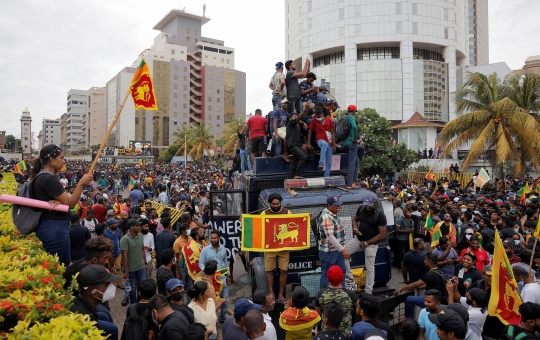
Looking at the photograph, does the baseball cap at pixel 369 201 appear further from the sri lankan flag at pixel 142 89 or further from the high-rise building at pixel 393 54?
the high-rise building at pixel 393 54

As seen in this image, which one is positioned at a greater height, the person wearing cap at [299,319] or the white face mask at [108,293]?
A: the white face mask at [108,293]

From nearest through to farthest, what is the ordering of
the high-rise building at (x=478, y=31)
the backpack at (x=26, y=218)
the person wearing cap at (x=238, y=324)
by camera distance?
1. the person wearing cap at (x=238, y=324)
2. the backpack at (x=26, y=218)
3. the high-rise building at (x=478, y=31)

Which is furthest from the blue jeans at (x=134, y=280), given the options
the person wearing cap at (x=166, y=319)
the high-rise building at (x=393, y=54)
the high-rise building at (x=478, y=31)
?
the high-rise building at (x=478, y=31)

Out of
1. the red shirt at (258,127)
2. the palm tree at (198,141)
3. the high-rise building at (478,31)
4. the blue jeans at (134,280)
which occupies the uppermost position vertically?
the high-rise building at (478,31)

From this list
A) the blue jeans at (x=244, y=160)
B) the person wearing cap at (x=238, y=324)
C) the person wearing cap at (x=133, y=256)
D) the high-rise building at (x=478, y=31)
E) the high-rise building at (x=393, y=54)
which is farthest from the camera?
the high-rise building at (x=478, y=31)

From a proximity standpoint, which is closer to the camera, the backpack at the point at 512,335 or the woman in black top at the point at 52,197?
the backpack at the point at 512,335

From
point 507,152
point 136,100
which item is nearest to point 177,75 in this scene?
point 507,152

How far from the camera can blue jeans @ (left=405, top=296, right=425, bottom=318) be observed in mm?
5891

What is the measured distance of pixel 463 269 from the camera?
6.30m

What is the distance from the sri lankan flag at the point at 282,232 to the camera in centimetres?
627

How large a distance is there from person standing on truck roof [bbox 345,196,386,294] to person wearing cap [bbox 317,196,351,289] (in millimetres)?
324

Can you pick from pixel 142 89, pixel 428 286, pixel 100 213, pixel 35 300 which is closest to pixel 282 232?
pixel 428 286

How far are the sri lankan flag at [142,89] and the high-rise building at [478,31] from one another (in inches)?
4748

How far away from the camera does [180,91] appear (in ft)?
330
